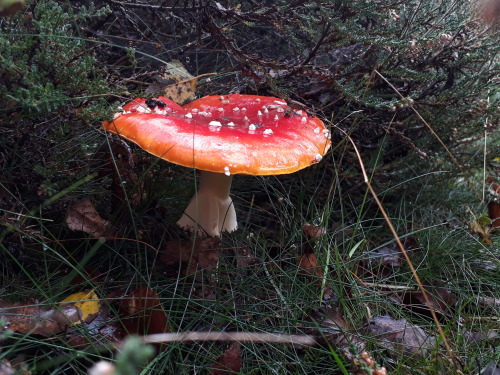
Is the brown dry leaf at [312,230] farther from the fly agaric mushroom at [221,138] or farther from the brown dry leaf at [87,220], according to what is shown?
the brown dry leaf at [87,220]

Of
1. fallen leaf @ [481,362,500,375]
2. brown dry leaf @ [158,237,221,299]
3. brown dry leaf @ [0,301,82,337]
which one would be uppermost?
brown dry leaf @ [0,301,82,337]

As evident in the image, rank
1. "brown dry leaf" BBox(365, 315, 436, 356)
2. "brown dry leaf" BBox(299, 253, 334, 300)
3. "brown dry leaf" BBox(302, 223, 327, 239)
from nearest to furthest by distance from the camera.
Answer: "brown dry leaf" BBox(365, 315, 436, 356)
"brown dry leaf" BBox(299, 253, 334, 300)
"brown dry leaf" BBox(302, 223, 327, 239)

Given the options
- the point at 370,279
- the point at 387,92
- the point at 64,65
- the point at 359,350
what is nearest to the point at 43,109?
the point at 64,65

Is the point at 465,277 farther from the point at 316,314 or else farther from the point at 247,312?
the point at 247,312

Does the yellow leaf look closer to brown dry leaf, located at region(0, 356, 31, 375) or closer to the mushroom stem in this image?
brown dry leaf, located at region(0, 356, 31, 375)

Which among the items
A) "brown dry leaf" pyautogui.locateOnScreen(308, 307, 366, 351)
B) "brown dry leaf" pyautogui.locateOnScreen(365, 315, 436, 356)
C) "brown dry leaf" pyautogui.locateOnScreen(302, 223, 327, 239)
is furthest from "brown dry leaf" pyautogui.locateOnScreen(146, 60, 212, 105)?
"brown dry leaf" pyautogui.locateOnScreen(365, 315, 436, 356)

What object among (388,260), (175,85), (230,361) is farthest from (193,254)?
(388,260)
